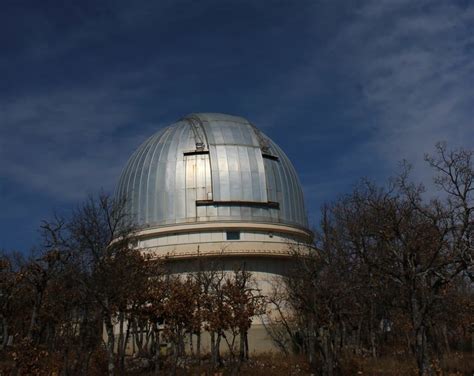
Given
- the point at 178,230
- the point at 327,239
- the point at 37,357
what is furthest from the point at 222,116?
the point at 37,357

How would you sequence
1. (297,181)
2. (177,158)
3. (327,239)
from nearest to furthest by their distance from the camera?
(327,239)
(177,158)
(297,181)

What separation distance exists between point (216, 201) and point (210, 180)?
1.57m

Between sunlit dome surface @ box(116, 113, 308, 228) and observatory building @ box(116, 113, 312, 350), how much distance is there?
0.07m

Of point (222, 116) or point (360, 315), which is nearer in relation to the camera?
point (360, 315)

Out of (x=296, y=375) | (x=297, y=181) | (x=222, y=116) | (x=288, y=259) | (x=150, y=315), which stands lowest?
(x=296, y=375)

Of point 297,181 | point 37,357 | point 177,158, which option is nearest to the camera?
point 37,357

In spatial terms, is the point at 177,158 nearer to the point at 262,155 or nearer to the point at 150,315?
the point at 262,155

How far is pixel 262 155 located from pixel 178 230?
8585 millimetres

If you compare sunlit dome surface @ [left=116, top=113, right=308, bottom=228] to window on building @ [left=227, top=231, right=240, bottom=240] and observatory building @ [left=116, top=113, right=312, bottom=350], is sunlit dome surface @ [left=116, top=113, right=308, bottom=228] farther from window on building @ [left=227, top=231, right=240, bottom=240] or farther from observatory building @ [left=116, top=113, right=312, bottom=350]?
window on building @ [left=227, top=231, right=240, bottom=240]

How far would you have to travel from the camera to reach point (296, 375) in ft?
74.2

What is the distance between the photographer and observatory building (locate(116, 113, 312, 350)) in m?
35.0

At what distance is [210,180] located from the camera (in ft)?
119

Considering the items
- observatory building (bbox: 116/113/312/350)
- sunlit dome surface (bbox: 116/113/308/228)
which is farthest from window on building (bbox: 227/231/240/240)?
Result: sunlit dome surface (bbox: 116/113/308/228)

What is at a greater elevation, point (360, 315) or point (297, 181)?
point (297, 181)
